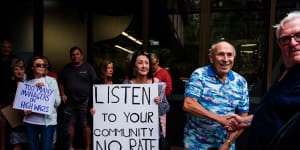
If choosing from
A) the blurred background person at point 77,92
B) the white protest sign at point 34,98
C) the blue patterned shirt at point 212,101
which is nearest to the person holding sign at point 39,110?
the white protest sign at point 34,98

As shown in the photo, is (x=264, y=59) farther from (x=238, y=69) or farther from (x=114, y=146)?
(x=114, y=146)

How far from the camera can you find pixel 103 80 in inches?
183

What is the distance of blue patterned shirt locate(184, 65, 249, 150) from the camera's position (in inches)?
111

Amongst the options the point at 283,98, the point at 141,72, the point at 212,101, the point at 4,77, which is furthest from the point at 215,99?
the point at 4,77

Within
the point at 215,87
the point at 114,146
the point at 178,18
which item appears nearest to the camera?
the point at 215,87

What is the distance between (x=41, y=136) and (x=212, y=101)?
8.46ft

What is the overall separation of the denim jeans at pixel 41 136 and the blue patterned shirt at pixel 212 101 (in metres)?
2.26

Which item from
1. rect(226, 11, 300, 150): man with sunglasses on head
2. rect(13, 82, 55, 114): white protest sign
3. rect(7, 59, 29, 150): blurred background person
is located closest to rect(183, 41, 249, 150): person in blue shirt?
rect(226, 11, 300, 150): man with sunglasses on head

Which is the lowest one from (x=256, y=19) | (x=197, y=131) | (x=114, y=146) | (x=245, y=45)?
(x=114, y=146)

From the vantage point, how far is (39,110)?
4551mm

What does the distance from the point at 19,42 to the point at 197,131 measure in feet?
16.4

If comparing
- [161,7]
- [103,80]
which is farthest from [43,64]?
[161,7]

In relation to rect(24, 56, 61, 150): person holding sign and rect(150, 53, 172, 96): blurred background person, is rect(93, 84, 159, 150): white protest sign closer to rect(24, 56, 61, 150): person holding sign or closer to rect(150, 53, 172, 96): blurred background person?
rect(24, 56, 61, 150): person holding sign

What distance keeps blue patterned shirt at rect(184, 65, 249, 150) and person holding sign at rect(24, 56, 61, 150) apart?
7.39 feet
